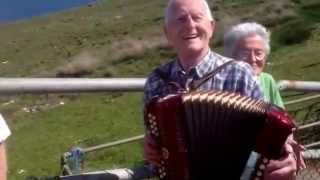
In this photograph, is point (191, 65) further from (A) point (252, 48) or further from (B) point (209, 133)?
(A) point (252, 48)

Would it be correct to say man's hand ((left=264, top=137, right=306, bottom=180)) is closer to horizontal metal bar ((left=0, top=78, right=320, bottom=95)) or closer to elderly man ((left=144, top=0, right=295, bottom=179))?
elderly man ((left=144, top=0, right=295, bottom=179))

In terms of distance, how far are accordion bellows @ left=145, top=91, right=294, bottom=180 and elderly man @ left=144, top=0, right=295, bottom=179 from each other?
0.39 ft

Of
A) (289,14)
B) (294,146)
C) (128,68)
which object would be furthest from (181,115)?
(289,14)

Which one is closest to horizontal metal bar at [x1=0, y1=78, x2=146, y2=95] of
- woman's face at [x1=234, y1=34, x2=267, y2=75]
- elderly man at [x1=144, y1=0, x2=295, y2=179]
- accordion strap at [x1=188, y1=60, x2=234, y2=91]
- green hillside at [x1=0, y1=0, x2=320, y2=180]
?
green hillside at [x1=0, y1=0, x2=320, y2=180]

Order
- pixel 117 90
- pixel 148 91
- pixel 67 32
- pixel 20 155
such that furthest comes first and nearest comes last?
1. pixel 67 32
2. pixel 20 155
3. pixel 117 90
4. pixel 148 91

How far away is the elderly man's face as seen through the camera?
3240 millimetres

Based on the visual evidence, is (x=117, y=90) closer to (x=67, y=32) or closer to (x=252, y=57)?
(x=252, y=57)

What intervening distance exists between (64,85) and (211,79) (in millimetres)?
588

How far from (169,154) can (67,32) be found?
49.3m

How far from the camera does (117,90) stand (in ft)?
12.7

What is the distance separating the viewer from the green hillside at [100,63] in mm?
17203

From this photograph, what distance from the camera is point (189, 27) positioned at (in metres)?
3.25

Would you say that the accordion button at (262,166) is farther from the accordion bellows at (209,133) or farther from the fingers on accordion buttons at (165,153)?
the fingers on accordion buttons at (165,153)

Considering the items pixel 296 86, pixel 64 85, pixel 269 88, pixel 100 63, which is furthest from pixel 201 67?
pixel 100 63
